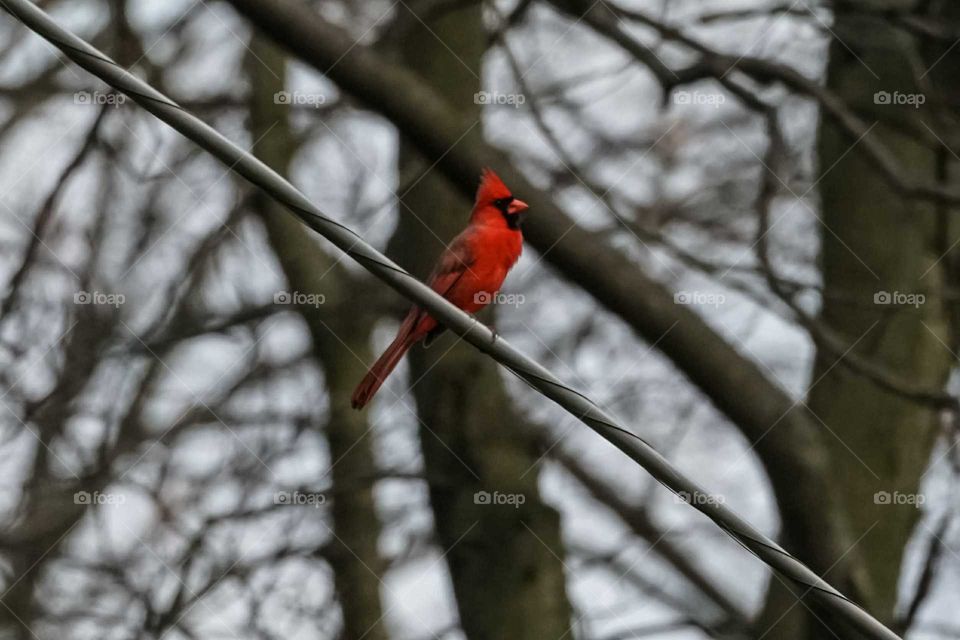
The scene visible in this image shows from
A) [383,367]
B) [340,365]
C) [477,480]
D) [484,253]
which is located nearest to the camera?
[383,367]

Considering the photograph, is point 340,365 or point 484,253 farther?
point 340,365

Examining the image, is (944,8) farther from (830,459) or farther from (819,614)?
(819,614)

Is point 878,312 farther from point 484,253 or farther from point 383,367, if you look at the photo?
point 383,367

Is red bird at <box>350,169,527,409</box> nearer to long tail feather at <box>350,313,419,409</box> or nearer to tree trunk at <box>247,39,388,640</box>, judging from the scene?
long tail feather at <box>350,313,419,409</box>

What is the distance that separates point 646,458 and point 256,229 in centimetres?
523

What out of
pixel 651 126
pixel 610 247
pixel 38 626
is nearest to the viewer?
pixel 610 247

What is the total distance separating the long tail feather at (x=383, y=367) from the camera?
4.82 meters

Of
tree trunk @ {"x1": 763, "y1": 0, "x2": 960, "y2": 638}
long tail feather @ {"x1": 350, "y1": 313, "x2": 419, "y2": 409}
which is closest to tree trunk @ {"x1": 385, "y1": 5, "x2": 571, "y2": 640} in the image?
long tail feather @ {"x1": 350, "y1": 313, "x2": 419, "y2": 409}

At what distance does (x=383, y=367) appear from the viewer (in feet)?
16.2

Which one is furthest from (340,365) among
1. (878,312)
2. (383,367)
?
(878,312)

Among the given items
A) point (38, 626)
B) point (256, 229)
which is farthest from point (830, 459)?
point (38, 626)

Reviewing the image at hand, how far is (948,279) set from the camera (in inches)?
307

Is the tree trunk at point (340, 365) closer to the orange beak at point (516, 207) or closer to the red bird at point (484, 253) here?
the red bird at point (484, 253)

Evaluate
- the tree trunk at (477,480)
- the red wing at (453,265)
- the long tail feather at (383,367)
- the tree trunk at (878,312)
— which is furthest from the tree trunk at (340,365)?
the tree trunk at (878,312)
